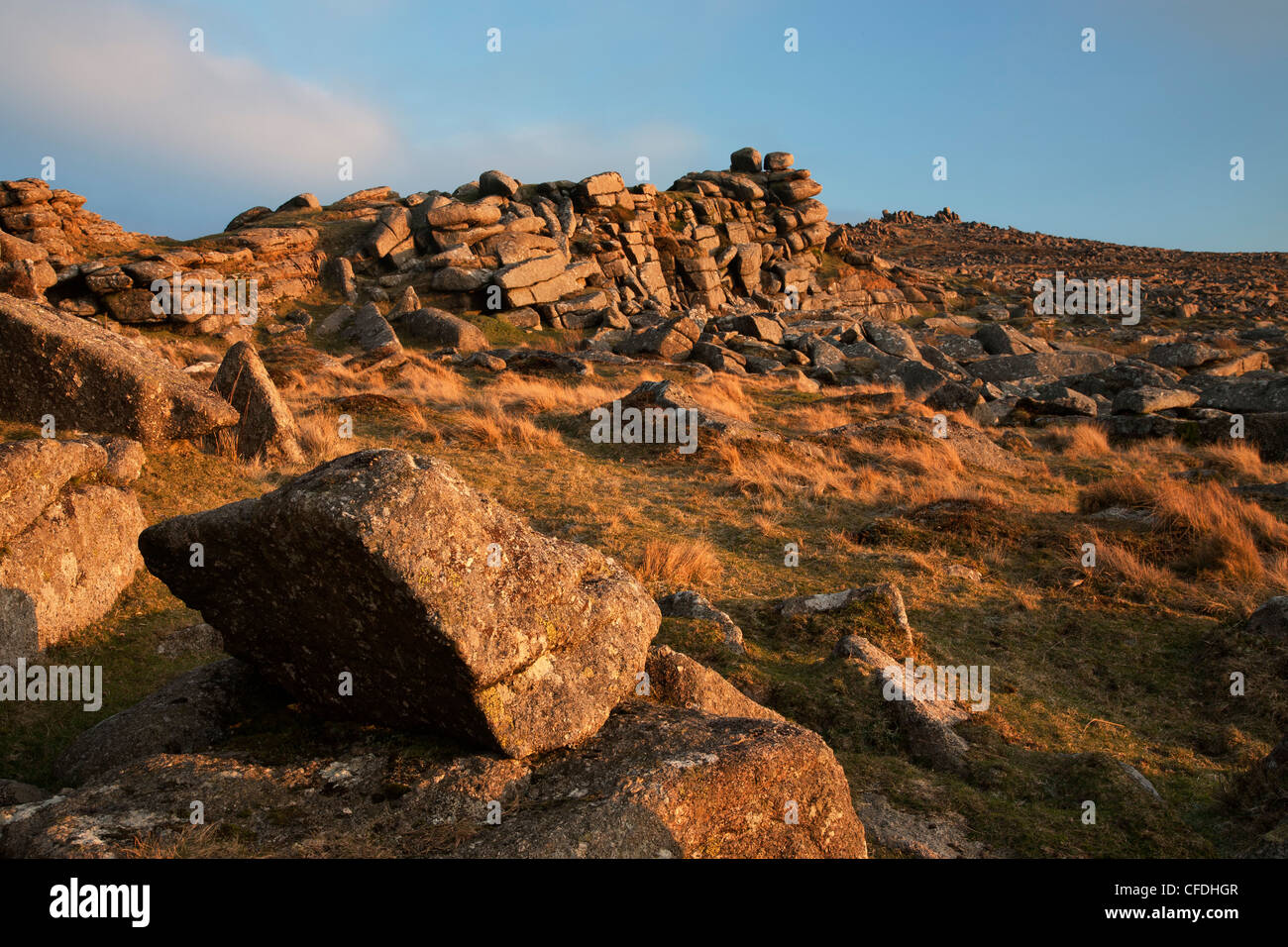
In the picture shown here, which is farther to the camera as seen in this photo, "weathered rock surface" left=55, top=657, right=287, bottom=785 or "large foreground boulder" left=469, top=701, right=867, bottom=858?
"weathered rock surface" left=55, top=657, right=287, bottom=785

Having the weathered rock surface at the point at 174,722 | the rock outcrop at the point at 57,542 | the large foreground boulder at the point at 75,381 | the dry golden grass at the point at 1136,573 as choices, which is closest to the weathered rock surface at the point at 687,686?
the weathered rock surface at the point at 174,722

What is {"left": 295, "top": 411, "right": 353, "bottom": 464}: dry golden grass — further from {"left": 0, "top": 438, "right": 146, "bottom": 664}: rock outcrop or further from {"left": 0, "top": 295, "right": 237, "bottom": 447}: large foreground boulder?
{"left": 0, "top": 438, "right": 146, "bottom": 664}: rock outcrop

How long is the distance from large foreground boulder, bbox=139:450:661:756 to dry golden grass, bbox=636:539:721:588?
4.80 m

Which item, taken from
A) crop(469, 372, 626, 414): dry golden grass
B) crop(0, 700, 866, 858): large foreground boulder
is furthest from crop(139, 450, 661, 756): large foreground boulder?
crop(469, 372, 626, 414): dry golden grass

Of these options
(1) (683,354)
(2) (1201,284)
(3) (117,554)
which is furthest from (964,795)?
(2) (1201,284)

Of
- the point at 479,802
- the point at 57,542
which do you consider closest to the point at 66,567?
the point at 57,542

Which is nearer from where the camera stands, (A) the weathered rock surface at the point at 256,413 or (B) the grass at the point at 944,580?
(B) the grass at the point at 944,580

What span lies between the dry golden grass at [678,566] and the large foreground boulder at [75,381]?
6.57m

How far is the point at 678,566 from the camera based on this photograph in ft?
32.5

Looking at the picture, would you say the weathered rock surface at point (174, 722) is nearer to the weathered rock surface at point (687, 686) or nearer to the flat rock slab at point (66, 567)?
the flat rock slab at point (66, 567)

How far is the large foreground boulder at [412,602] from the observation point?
3.79 m

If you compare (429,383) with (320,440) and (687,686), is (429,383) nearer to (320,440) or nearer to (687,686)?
(320,440)

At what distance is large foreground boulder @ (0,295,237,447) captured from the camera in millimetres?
10258

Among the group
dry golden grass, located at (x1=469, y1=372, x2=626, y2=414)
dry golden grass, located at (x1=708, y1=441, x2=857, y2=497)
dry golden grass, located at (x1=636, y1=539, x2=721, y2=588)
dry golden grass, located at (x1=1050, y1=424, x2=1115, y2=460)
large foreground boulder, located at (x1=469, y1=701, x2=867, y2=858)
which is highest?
dry golden grass, located at (x1=469, y1=372, x2=626, y2=414)
